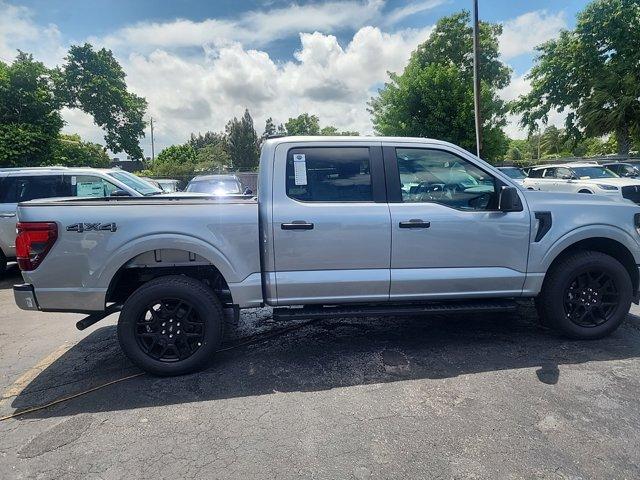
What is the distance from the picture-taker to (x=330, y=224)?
11.5 ft

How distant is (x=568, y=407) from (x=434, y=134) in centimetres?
1911

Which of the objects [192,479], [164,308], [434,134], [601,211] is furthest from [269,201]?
[434,134]

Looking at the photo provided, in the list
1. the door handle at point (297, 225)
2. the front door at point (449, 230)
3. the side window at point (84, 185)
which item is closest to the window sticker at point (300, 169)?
the door handle at point (297, 225)

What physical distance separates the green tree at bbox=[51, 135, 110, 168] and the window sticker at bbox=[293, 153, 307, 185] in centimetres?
2362

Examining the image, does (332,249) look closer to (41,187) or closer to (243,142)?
(41,187)

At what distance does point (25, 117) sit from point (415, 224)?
2482 centimetres

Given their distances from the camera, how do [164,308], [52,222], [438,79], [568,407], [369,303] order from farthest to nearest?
Result: [438,79] → [369,303] → [164,308] → [52,222] → [568,407]

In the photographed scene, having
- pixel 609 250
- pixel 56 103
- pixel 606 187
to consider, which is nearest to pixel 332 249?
pixel 609 250

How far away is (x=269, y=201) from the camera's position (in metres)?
3.54

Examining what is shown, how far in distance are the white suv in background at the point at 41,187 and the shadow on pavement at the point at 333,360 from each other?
3.94 m

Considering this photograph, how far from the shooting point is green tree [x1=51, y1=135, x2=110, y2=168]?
23172 millimetres

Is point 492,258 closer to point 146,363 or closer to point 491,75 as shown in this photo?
point 146,363

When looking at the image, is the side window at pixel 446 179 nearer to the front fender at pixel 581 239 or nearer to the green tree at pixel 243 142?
the front fender at pixel 581 239

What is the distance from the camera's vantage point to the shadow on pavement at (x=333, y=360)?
10.9 feet
